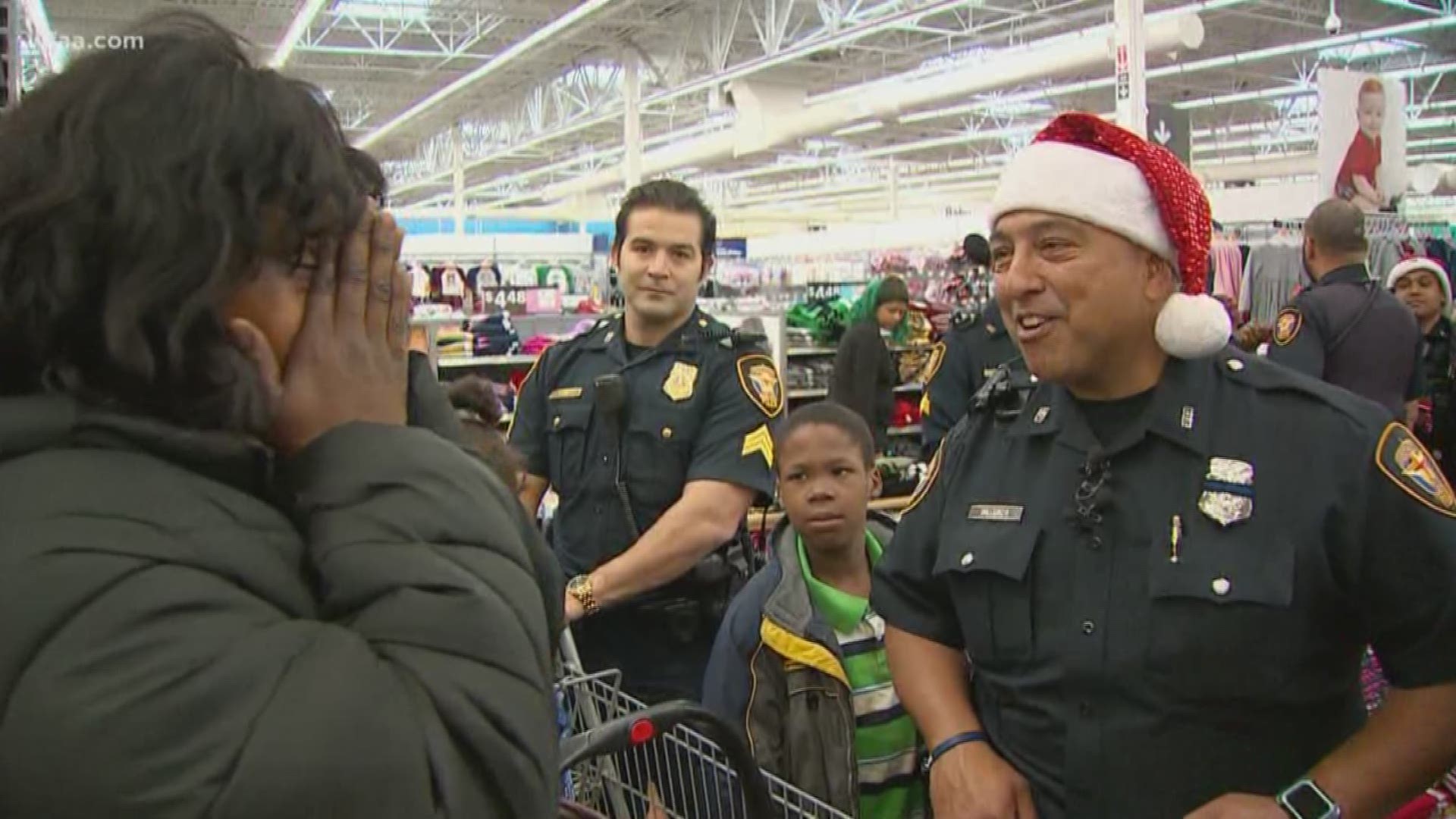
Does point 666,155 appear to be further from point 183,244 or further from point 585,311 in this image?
point 183,244

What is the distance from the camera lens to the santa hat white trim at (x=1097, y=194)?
1.56 meters

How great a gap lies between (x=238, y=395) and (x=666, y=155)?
15.9 metres

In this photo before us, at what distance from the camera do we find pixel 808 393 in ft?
25.9

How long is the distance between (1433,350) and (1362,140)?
137 centimetres

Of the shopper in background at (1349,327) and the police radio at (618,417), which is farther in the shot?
the shopper in background at (1349,327)

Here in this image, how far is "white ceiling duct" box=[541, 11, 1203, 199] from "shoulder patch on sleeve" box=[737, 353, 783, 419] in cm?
692

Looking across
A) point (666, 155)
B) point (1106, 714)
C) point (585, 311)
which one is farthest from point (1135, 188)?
point (666, 155)

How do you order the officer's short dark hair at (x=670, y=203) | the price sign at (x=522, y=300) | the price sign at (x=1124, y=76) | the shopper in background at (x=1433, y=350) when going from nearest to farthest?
the officer's short dark hair at (x=670, y=203)
the shopper in background at (x=1433, y=350)
the price sign at (x=1124, y=76)
the price sign at (x=522, y=300)

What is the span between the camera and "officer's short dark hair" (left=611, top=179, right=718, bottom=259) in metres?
2.68

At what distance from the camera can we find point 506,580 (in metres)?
0.82

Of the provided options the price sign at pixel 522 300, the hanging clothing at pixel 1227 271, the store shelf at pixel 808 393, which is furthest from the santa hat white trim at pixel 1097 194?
the price sign at pixel 522 300

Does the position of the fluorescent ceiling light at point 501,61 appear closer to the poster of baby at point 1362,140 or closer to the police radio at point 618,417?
the poster of baby at point 1362,140

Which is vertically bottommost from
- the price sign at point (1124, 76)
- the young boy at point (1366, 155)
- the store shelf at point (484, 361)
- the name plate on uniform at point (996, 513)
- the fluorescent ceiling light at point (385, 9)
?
the name plate on uniform at point (996, 513)

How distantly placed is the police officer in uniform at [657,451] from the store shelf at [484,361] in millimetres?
3830
